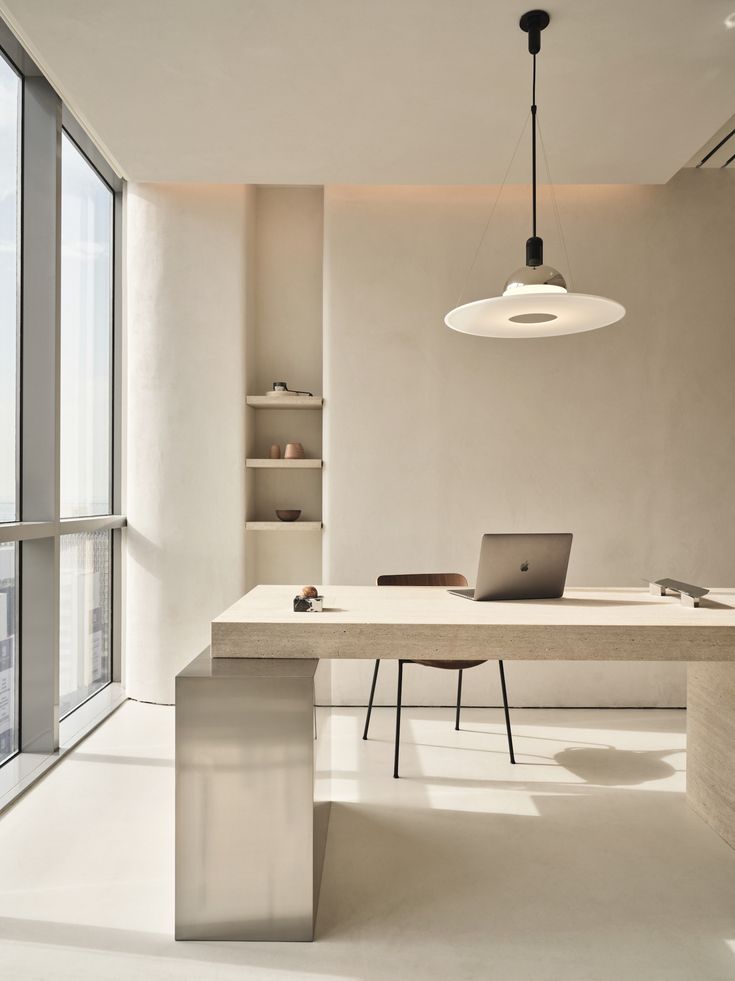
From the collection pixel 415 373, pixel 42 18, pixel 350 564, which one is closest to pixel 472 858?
pixel 350 564

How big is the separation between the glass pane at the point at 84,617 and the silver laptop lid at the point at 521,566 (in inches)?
84.7

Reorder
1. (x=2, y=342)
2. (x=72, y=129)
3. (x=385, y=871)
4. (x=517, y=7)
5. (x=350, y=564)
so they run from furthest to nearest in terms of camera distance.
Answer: (x=350, y=564)
(x=72, y=129)
(x=2, y=342)
(x=517, y=7)
(x=385, y=871)

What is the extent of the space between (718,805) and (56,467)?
2856mm

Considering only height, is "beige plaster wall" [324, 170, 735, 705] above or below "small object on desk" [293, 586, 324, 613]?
above

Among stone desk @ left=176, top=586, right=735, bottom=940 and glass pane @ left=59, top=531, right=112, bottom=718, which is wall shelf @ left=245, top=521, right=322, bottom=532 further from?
stone desk @ left=176, top=586, right=735, bottom=940

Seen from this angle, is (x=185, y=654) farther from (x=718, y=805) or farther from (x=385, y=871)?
(x=718, y=805)

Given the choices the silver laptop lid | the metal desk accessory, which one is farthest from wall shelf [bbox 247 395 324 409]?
the metal desk accessory

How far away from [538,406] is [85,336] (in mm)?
2453

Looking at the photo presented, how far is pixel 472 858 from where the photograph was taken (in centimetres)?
225

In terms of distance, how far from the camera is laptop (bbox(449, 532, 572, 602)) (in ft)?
7.43

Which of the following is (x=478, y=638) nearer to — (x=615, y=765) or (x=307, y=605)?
(x=307, y=605)

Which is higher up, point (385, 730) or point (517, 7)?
point (517, 7)

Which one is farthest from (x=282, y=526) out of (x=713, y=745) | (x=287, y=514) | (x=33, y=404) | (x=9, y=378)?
(x=713, y=745)

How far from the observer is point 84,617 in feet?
12.3
